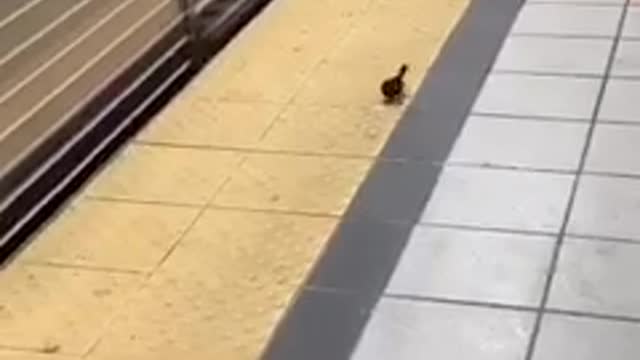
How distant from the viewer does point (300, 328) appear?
2395 mm

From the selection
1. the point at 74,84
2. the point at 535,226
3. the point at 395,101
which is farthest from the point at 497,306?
the point at 74,84

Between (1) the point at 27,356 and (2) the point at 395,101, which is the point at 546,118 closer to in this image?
(2) the point at 395,101

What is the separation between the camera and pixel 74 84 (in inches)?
120

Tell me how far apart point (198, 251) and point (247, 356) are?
383 millimetres

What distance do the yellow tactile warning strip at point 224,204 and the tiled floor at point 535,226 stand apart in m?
0.21

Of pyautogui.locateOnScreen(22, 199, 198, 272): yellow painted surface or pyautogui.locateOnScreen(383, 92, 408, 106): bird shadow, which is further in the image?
pyautogui.locateOnScreen(383, 92, 408, 106): bird shadow

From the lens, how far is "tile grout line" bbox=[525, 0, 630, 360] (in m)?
2.34

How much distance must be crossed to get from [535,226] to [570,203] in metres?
0.12

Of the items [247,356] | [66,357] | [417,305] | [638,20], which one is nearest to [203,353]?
[247,356]

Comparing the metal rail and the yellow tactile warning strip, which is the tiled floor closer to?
the yellow tactile warning strip

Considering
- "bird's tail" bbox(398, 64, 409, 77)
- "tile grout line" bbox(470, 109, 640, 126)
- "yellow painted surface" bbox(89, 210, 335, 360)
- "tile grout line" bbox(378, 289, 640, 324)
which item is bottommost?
"tile grout line" bbox(470, 109, 640, 126)

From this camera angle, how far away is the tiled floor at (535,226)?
234 cm

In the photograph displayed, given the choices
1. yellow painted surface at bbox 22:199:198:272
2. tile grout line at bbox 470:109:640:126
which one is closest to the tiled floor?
tile grout line at bbox 470:109:640:126

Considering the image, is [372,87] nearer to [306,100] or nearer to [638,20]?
[306,100]
